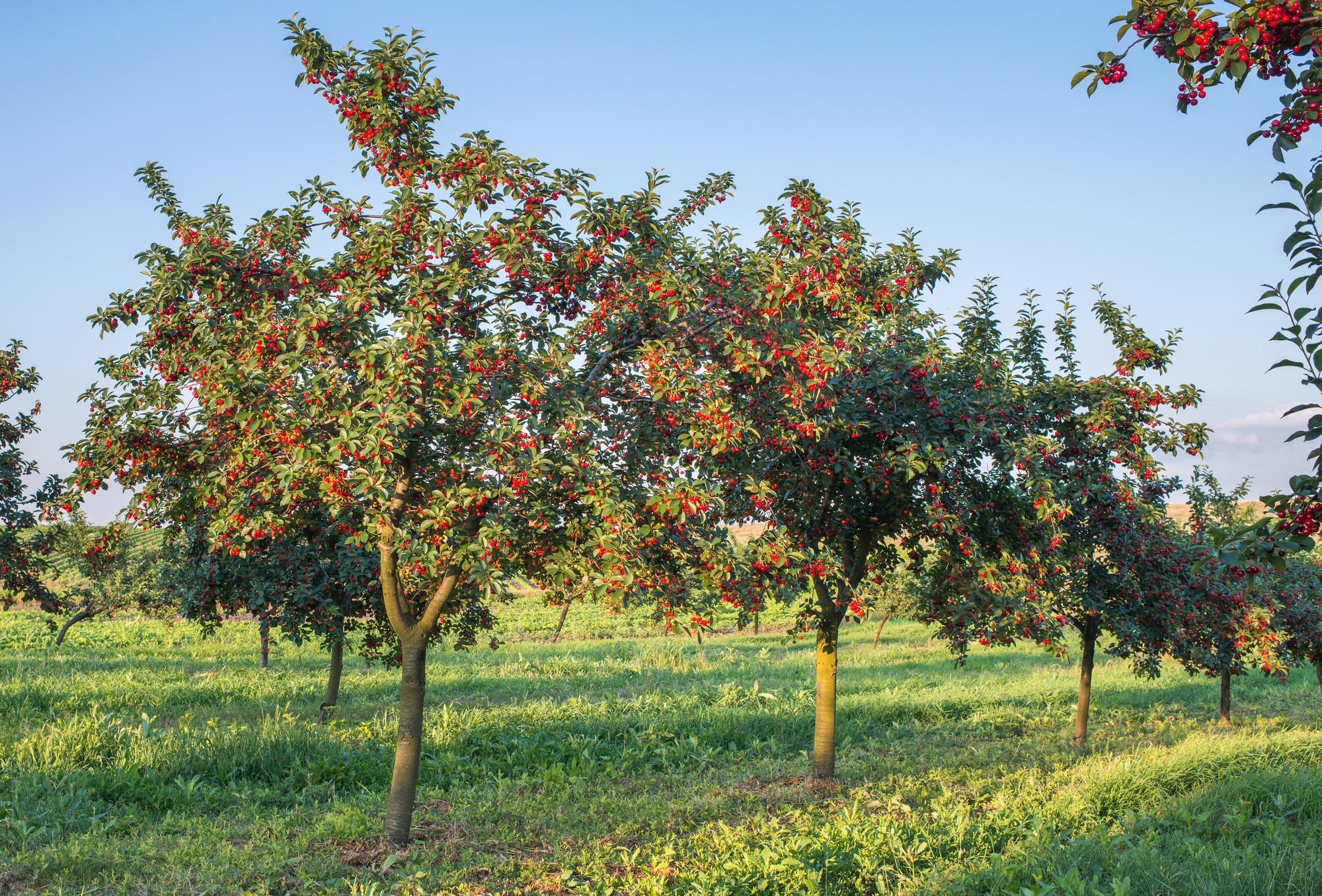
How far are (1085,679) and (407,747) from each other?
449 inches

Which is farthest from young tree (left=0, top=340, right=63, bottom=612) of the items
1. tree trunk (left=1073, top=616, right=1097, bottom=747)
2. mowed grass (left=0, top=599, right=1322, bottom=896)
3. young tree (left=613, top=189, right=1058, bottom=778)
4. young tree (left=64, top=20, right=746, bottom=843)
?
tree trunk (left=1073, top=616, right=1097, bottom=747)

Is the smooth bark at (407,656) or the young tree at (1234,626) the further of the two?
the young tree at (1234,626)

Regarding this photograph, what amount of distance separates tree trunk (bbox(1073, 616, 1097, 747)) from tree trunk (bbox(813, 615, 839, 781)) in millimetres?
5514

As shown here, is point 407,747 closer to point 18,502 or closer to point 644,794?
point 644,794

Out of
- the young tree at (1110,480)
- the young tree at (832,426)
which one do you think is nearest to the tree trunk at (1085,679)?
the young tree at (1110,480)

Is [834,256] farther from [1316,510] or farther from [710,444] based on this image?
[1316,510]

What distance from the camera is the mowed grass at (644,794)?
654 cm

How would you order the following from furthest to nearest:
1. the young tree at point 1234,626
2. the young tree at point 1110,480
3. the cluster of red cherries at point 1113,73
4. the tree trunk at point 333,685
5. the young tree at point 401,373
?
the tree trunk at point 333,685 → the young tree at point 1234,626 → the young tree at point 1110,480 → the young tree at point 401,373 → the cluster of red cherries at point 1113,73

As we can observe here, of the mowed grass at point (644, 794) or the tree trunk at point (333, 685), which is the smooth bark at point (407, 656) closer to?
the mowed grass at point (644, 794)

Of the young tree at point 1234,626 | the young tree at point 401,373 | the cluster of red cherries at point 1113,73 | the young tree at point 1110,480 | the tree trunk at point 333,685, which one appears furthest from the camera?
the tree trunk at point 333,685

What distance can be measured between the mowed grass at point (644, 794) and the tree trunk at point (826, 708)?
35 cm

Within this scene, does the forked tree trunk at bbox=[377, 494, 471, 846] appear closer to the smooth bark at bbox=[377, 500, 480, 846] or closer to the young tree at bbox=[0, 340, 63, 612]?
the smooth bark at bbox=[377, 500, 480, 846]

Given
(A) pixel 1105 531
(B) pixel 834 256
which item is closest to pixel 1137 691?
(A) pixel 1105 531

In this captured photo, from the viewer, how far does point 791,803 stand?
932 cm
